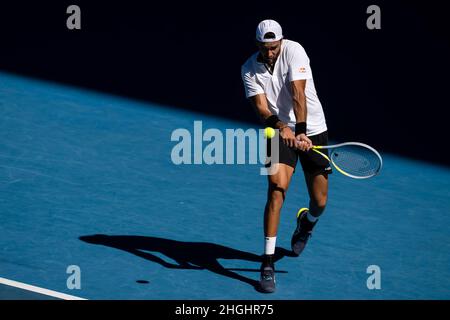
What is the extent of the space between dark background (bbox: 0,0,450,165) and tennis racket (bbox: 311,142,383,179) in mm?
3163

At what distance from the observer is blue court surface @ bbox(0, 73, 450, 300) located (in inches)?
350

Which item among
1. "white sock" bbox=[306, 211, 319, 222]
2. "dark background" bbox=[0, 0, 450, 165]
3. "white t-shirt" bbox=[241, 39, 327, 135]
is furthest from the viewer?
"dark background" bbox=[0, 0, 450, 165]

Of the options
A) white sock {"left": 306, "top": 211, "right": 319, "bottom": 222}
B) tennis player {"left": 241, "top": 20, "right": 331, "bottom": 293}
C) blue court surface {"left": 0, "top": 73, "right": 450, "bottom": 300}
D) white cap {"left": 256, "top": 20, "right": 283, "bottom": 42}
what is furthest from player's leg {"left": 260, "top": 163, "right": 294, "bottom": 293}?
white cap {"left": 256, "top": 20, "right": 283, "bottom": 42}

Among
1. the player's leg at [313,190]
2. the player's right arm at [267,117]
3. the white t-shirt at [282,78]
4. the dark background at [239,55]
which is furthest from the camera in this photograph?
the dark background at [239,55]

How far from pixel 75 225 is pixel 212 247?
1377 millimetres

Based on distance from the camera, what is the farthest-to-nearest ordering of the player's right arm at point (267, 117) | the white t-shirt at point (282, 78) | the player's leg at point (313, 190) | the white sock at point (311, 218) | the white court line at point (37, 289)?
the white sock at point (311, 218) < the player's leg at point (313, 190) < the white t-shirt at point (282, 78) < the player's right arm at point (267, 117) < the white court line at point (37, 289)

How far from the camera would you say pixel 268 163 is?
29.5ft

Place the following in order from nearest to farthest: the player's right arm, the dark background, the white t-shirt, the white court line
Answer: the white court line
the player's right arm
the white t-shirt
the dark background

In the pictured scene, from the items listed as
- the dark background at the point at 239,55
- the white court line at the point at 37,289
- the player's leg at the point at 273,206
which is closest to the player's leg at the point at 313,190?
the player's leg at the point at 273,206

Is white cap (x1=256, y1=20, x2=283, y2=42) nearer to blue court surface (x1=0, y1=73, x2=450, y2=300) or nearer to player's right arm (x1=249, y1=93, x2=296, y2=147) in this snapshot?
player's right arm (x1=249, y1=93, x2=296, y2=147)

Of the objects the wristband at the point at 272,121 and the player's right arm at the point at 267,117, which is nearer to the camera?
the player's right arm at the point at 267,117

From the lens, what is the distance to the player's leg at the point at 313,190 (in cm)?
918

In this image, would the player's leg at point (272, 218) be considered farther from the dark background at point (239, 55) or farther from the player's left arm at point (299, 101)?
the dark background at point (239, 55)

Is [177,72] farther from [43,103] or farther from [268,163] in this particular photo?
[268,163]
